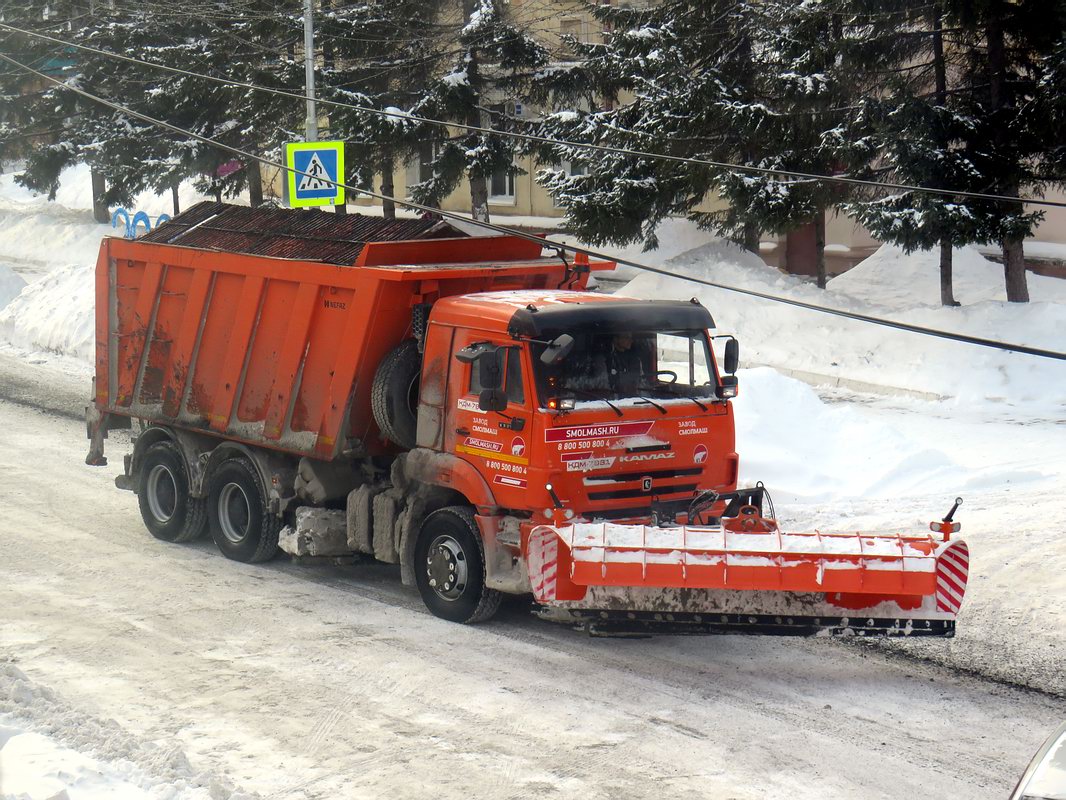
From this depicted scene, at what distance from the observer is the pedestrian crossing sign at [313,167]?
766 inches

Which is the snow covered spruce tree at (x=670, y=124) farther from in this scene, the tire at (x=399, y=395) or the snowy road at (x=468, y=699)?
the snowy road at (x=468, y=699)

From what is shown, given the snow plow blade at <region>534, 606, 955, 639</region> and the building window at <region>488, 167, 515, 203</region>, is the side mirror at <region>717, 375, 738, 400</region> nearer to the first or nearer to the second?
the snow plow blade at <region>534, 606, 955, 639</region>

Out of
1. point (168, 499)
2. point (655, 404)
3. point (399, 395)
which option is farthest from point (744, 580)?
point (168, 499)

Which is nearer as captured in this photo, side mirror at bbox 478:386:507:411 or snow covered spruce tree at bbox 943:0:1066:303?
side mirror at bbox 478:386:507:411

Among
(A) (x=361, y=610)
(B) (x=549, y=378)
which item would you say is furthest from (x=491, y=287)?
(A) (x=361, y=610)

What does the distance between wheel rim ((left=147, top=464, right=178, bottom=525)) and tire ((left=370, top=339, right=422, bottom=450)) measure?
318 cm

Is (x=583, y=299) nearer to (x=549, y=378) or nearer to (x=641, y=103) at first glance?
(x=549, y=378)

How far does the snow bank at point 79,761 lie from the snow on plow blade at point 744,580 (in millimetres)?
2824

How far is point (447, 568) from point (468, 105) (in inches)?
649

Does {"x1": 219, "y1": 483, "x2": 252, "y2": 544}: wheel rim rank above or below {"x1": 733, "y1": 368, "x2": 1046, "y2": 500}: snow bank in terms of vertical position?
below

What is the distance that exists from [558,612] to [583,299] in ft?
8.00

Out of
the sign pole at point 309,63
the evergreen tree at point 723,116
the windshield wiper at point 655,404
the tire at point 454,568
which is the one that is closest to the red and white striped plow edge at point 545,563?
the tire at point 454,568

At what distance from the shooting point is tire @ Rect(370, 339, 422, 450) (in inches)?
408

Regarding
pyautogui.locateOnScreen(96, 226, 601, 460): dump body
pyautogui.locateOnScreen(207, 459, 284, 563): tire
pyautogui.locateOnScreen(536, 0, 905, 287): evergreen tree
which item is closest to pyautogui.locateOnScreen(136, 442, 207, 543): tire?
pyautogui.locateOnScreen(207, 459, 284, 563): tire
